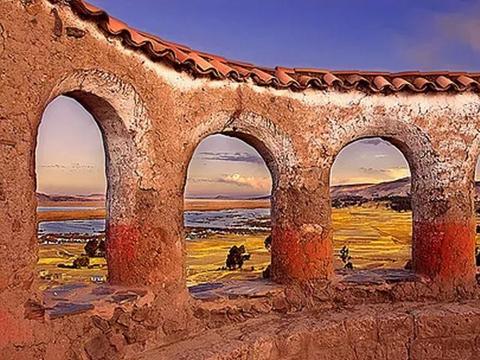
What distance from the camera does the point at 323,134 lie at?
6254 millimetres

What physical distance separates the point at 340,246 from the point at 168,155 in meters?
9.15

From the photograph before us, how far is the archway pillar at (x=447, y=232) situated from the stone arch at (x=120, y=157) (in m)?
3.28

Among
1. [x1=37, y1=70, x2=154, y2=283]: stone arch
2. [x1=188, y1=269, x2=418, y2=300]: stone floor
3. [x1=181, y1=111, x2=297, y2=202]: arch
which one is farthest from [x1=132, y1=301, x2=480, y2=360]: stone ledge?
[x1=181, y1=111, x2=297, y2=202]: arch

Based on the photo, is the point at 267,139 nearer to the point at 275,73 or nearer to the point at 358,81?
the point at 275,73

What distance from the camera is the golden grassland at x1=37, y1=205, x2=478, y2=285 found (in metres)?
10.9

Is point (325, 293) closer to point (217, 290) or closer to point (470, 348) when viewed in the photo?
point (217, 290)

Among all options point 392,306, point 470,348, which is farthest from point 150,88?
point 470,348

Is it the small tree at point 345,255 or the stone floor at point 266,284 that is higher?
the stone floor at point 266,284

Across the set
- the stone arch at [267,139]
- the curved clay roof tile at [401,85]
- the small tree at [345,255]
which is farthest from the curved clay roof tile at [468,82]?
the small tree at [345,255]

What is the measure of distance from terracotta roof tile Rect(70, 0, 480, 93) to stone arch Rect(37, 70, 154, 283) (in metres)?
0.39

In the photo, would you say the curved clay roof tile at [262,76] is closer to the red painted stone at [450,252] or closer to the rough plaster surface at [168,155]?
the rough plaster surface at [168,155]

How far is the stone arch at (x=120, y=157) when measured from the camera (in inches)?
184

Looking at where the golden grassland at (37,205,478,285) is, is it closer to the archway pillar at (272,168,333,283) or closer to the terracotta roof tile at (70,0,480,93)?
the archway pillar at (272,168,333,283)

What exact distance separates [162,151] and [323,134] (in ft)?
6.48
